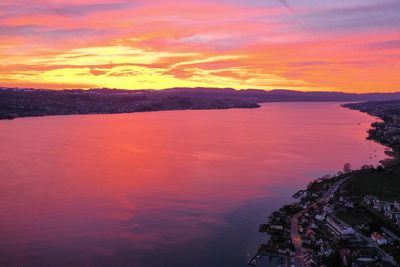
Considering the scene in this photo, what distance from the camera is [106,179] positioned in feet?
57.5

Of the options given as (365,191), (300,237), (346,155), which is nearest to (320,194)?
(365,191)

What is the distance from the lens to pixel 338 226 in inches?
436

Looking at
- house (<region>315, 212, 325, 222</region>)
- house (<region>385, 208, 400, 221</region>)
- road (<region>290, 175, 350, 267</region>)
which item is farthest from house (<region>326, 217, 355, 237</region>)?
A: house (<region>385, 208, 400, 221</region>)

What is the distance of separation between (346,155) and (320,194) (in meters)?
11.4

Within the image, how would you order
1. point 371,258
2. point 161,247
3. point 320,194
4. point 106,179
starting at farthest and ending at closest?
point 106,179 < point 320,194 < point 161,247 < point 371,258

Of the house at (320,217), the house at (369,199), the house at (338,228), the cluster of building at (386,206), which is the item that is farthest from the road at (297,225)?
the cluster of building at (386,206)

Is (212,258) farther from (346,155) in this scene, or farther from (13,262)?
(346,155)

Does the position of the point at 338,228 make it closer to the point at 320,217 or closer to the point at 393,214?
the point at 320,217

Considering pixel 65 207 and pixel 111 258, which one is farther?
pixel 65 207

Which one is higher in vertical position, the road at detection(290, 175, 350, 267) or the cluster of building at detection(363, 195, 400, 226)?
the cluster of building at detection(363, 195, 400, 226)

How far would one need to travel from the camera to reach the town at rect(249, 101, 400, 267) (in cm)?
931

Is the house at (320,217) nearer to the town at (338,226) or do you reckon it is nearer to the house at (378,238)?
the town at (338,226)

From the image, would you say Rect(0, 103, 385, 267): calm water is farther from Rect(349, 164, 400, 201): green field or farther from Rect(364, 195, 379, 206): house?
Rect(364, 195, 379, 206): house

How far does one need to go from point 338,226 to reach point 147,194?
670 centimetres
